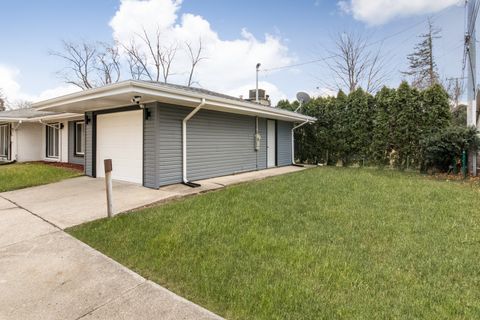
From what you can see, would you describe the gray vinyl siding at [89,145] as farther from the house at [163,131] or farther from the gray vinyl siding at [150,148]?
the gray vinyl siding at [150,148]

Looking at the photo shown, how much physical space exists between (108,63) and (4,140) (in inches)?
576

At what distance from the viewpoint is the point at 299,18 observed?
1281 cm

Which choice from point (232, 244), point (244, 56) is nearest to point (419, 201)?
point (232, 244)

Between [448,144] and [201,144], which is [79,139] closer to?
[201,144]

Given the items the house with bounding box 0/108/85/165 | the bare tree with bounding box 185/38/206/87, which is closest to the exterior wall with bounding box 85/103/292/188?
the house with bounding box 0/108/85/165

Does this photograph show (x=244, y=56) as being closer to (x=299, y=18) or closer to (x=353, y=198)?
(x=299, y=18)

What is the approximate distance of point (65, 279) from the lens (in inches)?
109

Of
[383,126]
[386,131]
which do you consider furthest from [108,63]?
[386,131]

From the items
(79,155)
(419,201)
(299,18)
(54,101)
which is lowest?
(419,201)

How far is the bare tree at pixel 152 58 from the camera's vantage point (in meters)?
24.4

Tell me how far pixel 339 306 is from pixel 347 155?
35.4 ft

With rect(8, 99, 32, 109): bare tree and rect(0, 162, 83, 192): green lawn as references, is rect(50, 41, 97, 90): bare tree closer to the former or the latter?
rect(8, 99, 32, 109): bare tree

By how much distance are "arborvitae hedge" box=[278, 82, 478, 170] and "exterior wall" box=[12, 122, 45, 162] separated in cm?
1319

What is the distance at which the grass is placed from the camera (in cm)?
226
